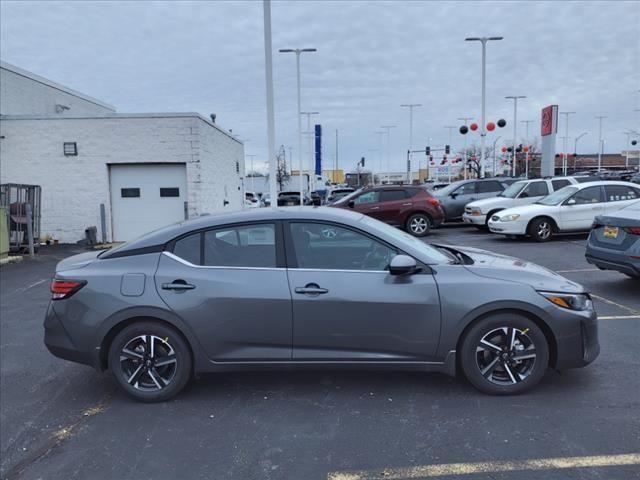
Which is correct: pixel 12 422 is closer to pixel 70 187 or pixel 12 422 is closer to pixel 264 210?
pixel 264 210

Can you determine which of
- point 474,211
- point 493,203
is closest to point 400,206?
point 474,211

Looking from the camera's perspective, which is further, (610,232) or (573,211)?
(573,211)

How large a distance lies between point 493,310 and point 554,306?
0.48 m

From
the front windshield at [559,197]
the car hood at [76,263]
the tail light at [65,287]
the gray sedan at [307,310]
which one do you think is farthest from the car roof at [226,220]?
the front windshield at [559,197]

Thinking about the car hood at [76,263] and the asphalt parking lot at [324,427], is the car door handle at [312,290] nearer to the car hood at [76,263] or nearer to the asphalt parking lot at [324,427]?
the asphalt parking lot at [324,427]

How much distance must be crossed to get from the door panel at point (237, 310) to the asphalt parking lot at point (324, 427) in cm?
46

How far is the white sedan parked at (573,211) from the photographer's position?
1353 cm

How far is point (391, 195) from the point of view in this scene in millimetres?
16594

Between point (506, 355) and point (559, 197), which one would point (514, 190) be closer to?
point (559, 197)

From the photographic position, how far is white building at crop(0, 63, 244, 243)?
15.6 m

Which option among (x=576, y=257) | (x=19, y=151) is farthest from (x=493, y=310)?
(x=19, y=151)

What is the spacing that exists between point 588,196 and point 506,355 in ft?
37.2

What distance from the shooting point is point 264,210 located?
4.47 metres

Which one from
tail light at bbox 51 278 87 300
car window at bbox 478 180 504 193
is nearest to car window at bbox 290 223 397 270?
Result: tail light at bbox 51 278 87 300
